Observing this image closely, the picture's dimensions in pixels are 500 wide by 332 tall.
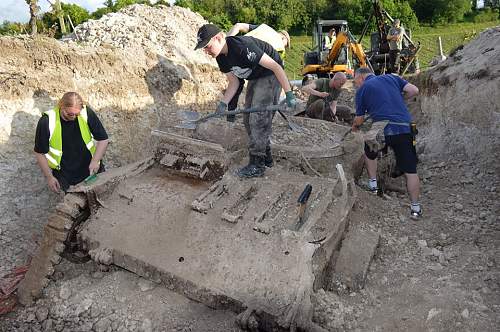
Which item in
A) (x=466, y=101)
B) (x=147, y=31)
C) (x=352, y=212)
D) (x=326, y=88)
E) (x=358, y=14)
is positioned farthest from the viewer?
(x=358, y=14)

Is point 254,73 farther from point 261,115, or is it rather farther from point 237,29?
point 237,29

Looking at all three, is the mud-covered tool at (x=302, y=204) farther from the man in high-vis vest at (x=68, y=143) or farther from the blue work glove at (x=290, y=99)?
the man in high-vis vest at (x=68, y=143)

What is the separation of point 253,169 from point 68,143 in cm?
174

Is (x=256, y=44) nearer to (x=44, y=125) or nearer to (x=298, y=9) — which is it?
(x=44, y=125)

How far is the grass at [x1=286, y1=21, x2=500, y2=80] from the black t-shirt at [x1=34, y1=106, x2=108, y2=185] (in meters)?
17.7

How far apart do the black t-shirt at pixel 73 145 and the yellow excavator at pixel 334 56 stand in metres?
6.24

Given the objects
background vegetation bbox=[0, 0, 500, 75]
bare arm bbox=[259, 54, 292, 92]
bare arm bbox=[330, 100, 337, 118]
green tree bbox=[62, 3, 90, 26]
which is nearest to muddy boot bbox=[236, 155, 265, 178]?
bare arm bbox=[259, 54, 292, 92]

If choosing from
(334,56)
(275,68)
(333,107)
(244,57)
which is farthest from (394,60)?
(244,57)

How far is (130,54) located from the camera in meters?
6.19

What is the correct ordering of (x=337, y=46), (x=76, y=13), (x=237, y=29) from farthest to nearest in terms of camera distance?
(x=76, y=13) → (x=337, y=46) → (x=237, y=29)

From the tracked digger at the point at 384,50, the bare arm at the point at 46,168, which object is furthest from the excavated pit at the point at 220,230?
the tracked digger at the point at 384,50

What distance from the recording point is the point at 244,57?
12.6 ft

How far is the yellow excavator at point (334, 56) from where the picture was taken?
9.02m

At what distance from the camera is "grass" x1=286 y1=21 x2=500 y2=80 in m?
23.0
